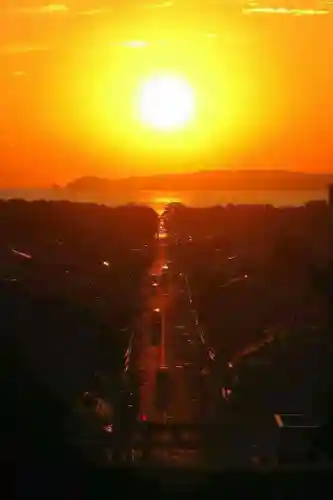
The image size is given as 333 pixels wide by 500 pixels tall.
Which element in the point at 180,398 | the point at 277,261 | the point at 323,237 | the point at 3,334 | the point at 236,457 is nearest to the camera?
the point at 236,457

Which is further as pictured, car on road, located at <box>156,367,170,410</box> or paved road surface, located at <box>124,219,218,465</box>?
car on road, located at <box>156,367,170,410</box>

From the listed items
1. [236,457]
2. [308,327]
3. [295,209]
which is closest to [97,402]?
[236,457]

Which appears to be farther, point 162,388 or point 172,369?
point 172,369

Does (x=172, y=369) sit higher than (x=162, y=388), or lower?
higher

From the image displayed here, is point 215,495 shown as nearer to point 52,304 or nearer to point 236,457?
point 236,457

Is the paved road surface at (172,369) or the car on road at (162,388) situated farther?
the car on road at (162,388)

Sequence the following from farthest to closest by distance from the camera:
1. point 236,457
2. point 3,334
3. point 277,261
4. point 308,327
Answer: point 277,261
point 308,327
point 3,334
point 236,457

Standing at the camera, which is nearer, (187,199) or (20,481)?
(20,481)

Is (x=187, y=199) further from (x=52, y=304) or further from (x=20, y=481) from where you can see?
(x=20, y=481)

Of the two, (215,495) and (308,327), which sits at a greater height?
(308,327)

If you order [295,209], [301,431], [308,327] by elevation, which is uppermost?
[295,209]
